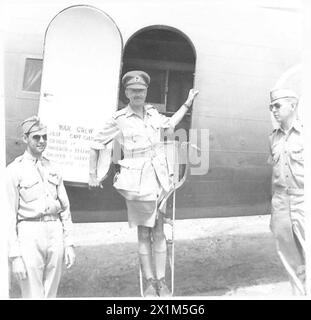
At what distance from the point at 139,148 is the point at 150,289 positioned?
36.6 inches

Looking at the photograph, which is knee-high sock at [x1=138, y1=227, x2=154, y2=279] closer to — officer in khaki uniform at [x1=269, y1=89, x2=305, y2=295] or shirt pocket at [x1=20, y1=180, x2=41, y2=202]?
shirt pocket at [x1=20, y1=180, x2=41, y2=202]

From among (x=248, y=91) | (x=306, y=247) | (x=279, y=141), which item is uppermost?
Answer: (x=248, y=91)

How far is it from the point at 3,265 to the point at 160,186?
3.78ft

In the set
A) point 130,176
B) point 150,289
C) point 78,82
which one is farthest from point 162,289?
point 78,82

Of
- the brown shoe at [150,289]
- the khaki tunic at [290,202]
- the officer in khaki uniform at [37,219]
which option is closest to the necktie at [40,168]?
the officer in khaki uniform at [37,219]

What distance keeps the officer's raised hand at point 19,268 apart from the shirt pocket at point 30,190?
15.2 inches

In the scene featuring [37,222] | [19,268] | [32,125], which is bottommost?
[19,268]

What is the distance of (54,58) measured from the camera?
11.3 ft

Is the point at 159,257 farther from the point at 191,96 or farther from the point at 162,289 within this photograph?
the point at 191,96

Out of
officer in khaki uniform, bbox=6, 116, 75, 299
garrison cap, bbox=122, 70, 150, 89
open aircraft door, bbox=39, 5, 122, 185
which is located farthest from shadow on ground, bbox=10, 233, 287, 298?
garrison cap, bbox=122, 70, 150, 89

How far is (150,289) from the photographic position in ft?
11.1
